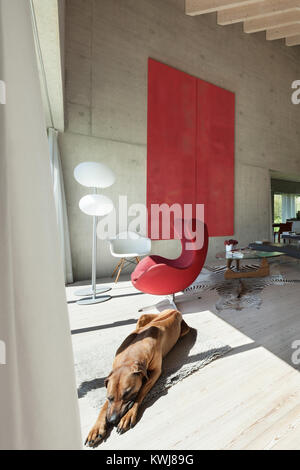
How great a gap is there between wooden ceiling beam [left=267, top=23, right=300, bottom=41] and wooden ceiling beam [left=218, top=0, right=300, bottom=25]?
1554mm

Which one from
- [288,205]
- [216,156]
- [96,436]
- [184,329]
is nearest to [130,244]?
[184,329]

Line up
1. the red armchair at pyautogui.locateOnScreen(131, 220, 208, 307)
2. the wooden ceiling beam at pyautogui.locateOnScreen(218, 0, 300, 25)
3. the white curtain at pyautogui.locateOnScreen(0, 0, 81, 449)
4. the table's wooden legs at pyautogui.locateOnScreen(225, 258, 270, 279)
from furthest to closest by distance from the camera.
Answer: the wooden ceiling beam at pyautogui.locateOnScreen(218, 0, 300, 25), the table's wooden legs at pyautogui.locateOnScreen(225, 258, 270, 279), the red armchair at pyautogui.locateOnScreen(131, 220, 208, 307), the white curtain at pyautogui.locateOnScreen(0, 0, 81, 449)

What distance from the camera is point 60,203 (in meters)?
4.09

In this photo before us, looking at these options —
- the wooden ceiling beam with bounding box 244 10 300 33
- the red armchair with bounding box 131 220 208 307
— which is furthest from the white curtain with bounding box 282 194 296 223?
the red armchair with bounding box 131 220 208 307

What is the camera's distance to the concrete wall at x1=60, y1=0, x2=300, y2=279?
4.54m

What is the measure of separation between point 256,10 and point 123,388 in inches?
325

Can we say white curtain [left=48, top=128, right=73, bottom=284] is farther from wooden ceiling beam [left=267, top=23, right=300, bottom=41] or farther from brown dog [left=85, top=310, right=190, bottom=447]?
wooden ceiling beam [left=267, top=23, right=300, bottom=41]

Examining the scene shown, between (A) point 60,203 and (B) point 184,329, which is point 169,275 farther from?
(A) point 60,203

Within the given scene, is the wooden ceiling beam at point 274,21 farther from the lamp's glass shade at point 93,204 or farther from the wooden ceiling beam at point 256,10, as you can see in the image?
the lamp's glass shade at point 93,204

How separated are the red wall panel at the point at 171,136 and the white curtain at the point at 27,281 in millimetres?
4607

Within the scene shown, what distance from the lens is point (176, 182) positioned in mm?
5652

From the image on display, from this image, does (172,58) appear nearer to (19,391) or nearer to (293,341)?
(293,341)

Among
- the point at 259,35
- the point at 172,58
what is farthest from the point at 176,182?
the point at 259,35
